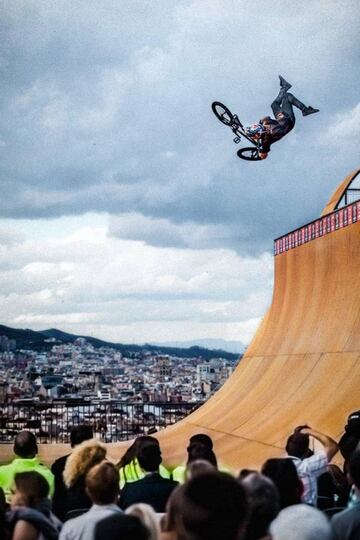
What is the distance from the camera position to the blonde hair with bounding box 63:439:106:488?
5.21 meters

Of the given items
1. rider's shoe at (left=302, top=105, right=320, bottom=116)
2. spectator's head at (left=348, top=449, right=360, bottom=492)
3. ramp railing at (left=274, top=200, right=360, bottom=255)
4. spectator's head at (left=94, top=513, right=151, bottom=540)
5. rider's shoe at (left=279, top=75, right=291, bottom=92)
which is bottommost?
spectator's head at (left=94, top=513, right=151, bottom=540)

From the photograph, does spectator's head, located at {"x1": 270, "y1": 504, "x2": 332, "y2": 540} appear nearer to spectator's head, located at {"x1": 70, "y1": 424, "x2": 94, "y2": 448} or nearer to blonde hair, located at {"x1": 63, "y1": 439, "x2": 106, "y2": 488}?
blonde hair, located at {"x1": 63, "y1": 439, "x2": 106, "y2": 488}

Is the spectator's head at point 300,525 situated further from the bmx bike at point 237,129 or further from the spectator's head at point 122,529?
the bmx bike at point 237,129

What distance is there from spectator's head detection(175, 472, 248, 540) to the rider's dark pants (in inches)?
422

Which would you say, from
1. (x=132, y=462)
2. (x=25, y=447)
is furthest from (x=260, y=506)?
(x=132, y=462)

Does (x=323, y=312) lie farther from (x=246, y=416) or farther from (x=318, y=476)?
(x=318, y=476)

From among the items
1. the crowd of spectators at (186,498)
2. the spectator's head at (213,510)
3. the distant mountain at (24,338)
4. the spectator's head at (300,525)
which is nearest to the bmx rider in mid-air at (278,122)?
the crowd of spectators at (186,498)

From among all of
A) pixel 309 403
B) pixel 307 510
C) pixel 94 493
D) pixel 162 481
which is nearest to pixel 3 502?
pixel 94 493

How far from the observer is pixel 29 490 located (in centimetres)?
409

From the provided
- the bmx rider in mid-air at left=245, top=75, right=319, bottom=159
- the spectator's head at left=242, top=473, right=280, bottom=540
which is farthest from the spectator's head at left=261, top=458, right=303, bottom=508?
the bmx rider in mid-air at left=245, top=75, right=319, bottom=159

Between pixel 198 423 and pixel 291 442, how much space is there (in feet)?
32.6

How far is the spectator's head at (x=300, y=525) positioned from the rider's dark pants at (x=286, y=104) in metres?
10.3

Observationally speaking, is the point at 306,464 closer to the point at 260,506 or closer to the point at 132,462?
the point at 132,462

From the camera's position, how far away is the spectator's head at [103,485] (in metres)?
4.01
